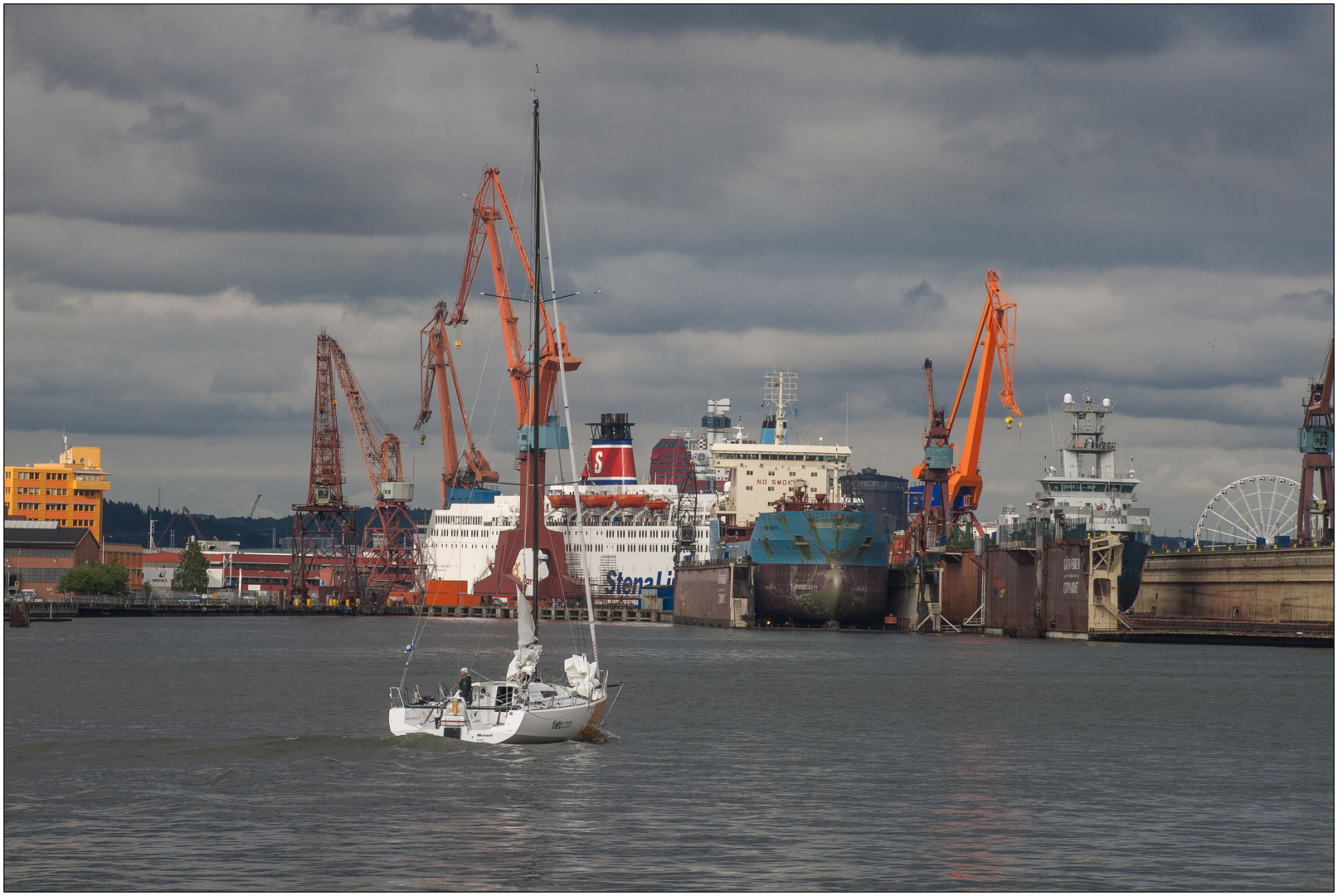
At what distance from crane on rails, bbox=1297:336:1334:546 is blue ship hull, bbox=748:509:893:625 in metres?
25.5

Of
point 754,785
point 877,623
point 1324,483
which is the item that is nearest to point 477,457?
point 877,623

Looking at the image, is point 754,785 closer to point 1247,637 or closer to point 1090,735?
point 1090,735

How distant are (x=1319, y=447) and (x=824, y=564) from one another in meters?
30.6

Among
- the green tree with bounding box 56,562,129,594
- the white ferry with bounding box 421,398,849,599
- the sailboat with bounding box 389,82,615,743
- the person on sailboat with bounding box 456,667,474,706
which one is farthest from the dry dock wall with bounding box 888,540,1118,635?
the green tree with bounding box 56,562,129,594

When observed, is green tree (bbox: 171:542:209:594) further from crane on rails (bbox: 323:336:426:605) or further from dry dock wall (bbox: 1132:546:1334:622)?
dry dock wall (bbox: 1132:546:1334:622)

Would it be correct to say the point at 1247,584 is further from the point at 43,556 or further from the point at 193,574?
the point at 193,574

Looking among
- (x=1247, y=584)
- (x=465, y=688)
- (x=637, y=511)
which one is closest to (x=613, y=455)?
(x=637, y=511)

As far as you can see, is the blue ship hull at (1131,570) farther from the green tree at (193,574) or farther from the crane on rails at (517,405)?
the green tree at (193,574)

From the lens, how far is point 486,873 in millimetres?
22188

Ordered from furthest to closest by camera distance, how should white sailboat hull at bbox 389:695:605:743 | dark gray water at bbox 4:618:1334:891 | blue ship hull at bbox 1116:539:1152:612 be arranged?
blue ship hull at bbox 1116:539:1152:612 < white sailboat hull at bbox 389:695:605:743 < dark gray water at bbox 4:618:1334:891

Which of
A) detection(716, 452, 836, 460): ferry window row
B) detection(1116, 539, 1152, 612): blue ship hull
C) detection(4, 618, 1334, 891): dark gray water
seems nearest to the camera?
detection(4, 618, 1334, 891): dark gray water

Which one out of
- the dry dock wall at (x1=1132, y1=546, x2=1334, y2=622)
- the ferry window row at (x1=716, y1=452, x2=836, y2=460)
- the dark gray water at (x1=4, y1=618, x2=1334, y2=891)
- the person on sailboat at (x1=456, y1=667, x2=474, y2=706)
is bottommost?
the dark gray water at (x1=4, y1=618, x2=1334, y2=891)

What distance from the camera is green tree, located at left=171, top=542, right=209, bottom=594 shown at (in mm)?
188625

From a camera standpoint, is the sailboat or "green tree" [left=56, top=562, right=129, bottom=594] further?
"green tree" [left=56, top=562, right=129, bottom=594]
